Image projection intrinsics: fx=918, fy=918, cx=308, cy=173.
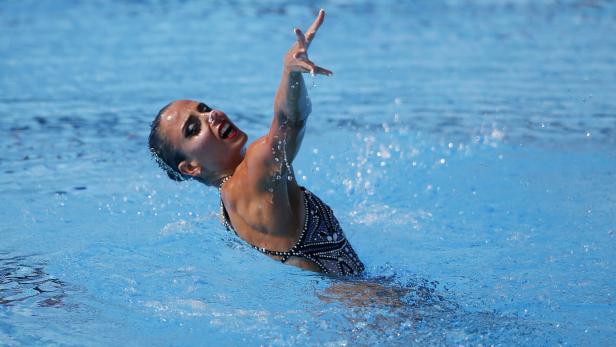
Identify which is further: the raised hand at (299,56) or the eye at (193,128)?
the eye at (193,128)

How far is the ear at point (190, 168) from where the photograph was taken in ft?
12.2

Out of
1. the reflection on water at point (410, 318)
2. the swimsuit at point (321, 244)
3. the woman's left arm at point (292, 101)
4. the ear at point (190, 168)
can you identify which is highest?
the woman's left arm at point (292, 101)

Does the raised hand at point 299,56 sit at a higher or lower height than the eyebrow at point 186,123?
higher

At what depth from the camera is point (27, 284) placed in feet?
14.1

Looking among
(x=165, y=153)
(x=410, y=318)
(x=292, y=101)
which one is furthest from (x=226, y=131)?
(x=410, y=318)

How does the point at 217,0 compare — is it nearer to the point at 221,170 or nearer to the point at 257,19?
the point at 257,19

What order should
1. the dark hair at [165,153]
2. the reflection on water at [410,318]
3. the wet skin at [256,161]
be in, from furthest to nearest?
the dark hair at [165,153]
the reflection on water at [410,318]
the wet skin at [256,161]

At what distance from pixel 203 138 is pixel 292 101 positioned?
0.60 m

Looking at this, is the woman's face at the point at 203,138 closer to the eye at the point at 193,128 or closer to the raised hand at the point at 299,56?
the eye at the point at 193,128

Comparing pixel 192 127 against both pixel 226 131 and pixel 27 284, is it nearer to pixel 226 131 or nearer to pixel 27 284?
pixel 226 131

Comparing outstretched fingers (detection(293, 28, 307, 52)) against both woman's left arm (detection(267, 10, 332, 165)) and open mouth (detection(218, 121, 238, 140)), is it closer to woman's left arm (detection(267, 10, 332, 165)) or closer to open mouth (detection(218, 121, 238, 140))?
woman's left arm (detection(267, 10, 332, 165))

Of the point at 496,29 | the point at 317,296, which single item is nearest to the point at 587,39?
the point at 496,29

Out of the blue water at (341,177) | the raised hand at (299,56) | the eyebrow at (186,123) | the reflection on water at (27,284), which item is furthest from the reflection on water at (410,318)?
the reflection on water at (27,284)

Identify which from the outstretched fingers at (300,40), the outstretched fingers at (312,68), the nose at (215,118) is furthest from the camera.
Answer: the nose at (215,118)
